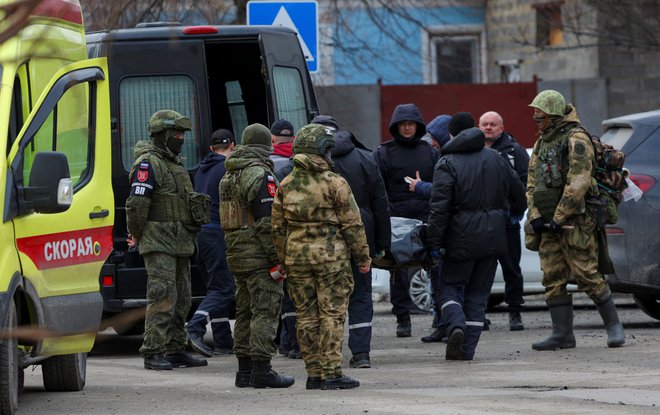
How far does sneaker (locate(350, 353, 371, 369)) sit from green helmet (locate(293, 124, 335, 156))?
1.76 m

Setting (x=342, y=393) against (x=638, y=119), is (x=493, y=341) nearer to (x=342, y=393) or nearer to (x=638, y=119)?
(x=638, y=119)

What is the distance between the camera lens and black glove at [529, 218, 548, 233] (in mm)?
10523

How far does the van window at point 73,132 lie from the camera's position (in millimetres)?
7910

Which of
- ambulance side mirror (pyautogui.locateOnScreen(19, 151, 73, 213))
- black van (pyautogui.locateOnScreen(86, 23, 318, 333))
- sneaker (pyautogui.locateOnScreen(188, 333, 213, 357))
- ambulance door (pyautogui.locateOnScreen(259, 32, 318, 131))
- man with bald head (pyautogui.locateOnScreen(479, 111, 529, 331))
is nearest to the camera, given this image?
ambulance side mirror (pyautogui.locateOnScreen(19, 151, 73, 213))

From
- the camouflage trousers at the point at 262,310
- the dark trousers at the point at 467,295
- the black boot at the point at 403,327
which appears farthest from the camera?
the black boot at the point at 403,327

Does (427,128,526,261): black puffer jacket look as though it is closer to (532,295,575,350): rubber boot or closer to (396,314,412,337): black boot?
(532,295,575,350): rubber boot

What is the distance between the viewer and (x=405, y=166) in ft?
38.7

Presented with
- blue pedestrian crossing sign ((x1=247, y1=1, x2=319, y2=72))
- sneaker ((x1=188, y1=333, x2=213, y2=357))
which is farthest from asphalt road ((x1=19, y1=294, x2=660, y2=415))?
blue pedestrian crossing sign ((x1=247, y1=1, x2=319, y2=72))

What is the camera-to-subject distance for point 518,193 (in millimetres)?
10836

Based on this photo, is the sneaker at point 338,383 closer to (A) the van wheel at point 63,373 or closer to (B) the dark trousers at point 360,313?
(B) the dark trousers at point 360,313

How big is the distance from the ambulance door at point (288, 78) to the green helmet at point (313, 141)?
8.95ft

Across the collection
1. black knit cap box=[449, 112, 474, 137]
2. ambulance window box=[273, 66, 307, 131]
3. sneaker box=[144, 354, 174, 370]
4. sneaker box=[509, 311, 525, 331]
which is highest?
ambulance window box=[273, 66, 307, 131]

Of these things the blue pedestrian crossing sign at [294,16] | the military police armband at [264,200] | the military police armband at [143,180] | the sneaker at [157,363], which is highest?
the blue pedestrian crossing sign at [294,16]

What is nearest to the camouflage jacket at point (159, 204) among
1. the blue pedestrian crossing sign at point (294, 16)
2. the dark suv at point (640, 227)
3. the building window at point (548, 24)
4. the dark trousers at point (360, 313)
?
the dark trousers at point (360, 313)
